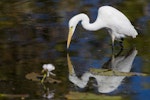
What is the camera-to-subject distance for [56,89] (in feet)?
24.5

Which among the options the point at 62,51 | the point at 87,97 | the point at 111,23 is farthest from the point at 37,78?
the point at 111,23

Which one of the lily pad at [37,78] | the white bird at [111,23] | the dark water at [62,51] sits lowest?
the dark water at [62,51]

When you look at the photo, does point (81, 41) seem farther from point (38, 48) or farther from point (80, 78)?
point (80, 78)

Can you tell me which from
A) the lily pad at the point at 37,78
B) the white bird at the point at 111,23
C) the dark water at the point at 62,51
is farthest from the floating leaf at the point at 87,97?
the white bird at the point at 111,23

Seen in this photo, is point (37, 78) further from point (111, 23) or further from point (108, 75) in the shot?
point (111, 23)

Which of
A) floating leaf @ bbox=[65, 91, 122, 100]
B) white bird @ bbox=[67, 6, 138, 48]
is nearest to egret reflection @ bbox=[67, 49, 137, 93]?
floating leaf @ bbox=[65, 91, 122, 100]

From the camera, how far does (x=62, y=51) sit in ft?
30.4

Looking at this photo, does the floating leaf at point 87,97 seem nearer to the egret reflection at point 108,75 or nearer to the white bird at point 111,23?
the egret reflection at point 108,75

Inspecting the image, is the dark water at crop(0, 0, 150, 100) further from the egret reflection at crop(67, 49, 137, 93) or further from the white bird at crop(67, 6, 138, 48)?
the white bird at crop(67, 6, 138, 48)

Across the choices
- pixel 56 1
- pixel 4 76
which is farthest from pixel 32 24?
pixel 4 76

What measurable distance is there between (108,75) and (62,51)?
158cm

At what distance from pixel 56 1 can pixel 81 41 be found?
3.16m

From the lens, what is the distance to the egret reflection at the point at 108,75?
298 inches

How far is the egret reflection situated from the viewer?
298 inches
